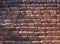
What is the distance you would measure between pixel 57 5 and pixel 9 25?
113 cm

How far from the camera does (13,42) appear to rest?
10.5 feet

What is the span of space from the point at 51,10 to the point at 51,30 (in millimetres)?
502

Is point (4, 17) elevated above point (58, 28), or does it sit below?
above

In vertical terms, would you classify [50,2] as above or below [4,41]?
above

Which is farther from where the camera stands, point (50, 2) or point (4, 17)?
point (50, 2)

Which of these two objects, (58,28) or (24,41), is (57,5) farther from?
(24,41)

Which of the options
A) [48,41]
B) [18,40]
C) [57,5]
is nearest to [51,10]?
[57,5]

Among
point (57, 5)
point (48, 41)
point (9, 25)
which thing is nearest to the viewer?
point (48, 41)

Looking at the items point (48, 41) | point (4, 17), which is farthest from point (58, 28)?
point (4, 17)

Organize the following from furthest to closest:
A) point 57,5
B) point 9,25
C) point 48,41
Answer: point 57,5 < point 9,25 < point 48,41

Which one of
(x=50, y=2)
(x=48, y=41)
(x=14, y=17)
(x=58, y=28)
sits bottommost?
(x=48, y=41)

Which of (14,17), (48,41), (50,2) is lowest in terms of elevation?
(48,41)

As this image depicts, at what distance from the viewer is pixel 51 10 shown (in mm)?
3631

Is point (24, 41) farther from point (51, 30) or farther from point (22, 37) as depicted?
point (51, 30)
